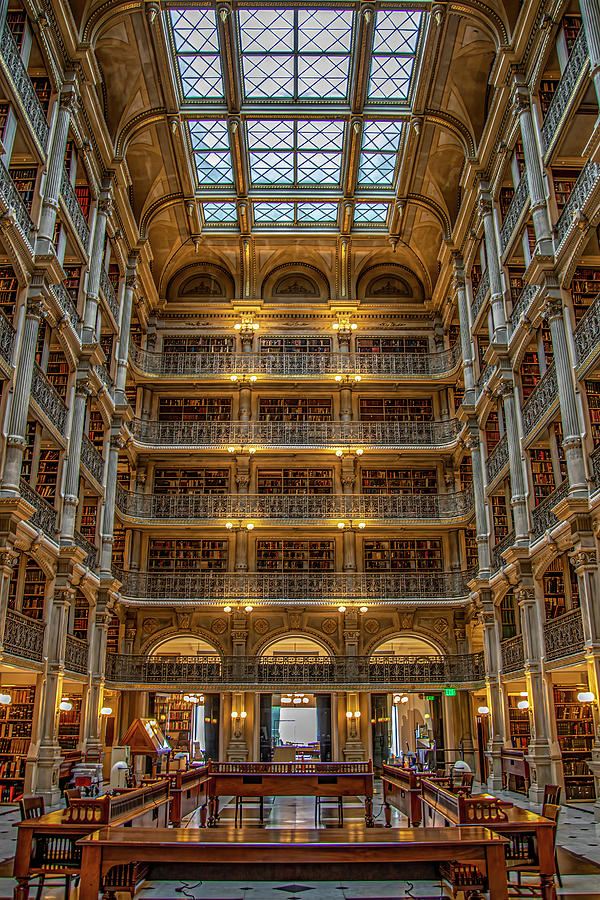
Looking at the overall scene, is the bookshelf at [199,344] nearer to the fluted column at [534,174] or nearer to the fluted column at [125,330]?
the fluted column at [125,330]

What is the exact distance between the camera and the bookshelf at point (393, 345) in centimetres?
2233

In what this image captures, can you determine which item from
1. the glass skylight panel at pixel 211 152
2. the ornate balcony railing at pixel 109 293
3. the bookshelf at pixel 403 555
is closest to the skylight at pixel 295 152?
the glass skylight panel at pixel 211 152

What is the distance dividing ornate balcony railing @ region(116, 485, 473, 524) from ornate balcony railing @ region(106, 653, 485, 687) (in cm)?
356

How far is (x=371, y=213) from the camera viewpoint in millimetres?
21922

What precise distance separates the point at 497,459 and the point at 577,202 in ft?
20.9

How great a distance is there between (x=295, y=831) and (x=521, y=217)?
11.8 metres

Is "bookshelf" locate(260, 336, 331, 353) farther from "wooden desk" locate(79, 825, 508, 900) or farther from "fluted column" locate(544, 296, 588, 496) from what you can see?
"wooden desk" locate(79, 825, 508, 900)

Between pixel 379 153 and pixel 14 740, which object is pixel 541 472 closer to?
pixel 379 153

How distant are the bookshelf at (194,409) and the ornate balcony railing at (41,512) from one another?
840 centimetres

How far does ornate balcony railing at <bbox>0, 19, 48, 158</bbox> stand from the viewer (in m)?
10.8

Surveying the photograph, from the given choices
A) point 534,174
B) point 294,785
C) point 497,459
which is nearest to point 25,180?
point 534,174

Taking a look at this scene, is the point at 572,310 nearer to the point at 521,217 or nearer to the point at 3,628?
the point at 521,217

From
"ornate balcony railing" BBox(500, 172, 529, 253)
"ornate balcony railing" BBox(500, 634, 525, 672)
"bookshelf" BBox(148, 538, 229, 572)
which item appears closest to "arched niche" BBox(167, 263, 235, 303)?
"bookshelf" BBox(148, 538, 229, 572)

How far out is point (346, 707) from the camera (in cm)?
1892
